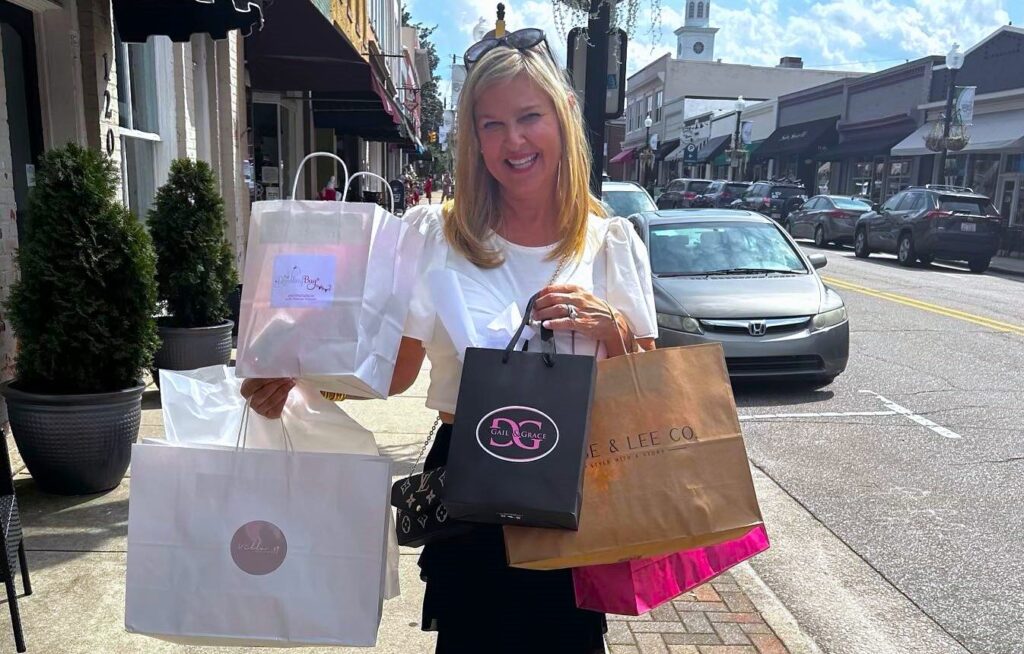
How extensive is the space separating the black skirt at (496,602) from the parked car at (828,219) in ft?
72.7

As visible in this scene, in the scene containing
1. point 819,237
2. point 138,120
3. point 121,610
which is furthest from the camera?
point 819,237

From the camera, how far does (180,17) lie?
5902 millimetres

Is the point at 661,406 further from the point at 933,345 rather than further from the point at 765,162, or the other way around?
the point at 765,162

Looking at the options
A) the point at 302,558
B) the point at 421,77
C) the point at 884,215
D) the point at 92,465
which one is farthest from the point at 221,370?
the point at 421,77

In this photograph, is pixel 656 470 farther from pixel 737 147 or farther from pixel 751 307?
pixel 737 147

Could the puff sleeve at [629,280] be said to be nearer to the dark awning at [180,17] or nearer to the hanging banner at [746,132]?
the dark awning at [180,17]

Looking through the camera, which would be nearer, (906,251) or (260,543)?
(260,543)

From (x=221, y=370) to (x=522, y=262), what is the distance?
0.78 m

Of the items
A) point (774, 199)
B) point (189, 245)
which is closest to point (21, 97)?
point (189, 245)

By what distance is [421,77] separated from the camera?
54062 millimetres

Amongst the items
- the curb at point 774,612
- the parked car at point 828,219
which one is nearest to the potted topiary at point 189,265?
the curb at point 774,612

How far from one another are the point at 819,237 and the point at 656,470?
23.5 meters

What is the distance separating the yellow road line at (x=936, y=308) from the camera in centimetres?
1028

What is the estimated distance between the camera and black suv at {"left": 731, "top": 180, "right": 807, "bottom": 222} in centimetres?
2727
